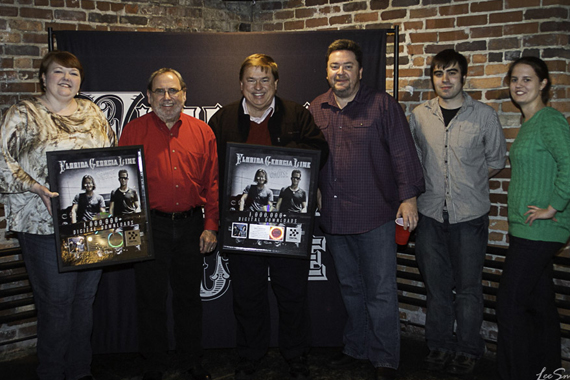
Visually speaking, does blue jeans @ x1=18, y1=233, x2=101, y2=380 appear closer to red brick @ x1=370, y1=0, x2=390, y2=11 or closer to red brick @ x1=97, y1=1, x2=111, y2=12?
red brick @ x1=97, y1=1, x2=111, y2=12

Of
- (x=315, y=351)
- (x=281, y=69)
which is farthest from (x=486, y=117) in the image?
(x=315, y=351)

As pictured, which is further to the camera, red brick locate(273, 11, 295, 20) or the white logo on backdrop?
red brick locate(273, 11, 295, 20)

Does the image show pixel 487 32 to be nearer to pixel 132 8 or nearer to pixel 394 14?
pixel 394 14

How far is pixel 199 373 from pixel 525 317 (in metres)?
1.85

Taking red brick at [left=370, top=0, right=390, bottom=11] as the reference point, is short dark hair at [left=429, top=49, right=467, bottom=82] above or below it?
below

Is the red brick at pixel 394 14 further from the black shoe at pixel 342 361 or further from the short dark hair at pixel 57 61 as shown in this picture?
the black shoe at pixel 342 361

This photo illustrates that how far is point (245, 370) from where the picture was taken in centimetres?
298

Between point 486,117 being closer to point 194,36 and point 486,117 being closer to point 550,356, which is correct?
point 550,356

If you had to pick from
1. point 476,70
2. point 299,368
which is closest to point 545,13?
point 476,70

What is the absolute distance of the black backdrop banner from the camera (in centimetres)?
321

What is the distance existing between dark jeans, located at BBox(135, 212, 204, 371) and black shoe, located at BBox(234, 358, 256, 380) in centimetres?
26

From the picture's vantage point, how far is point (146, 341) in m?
2.89

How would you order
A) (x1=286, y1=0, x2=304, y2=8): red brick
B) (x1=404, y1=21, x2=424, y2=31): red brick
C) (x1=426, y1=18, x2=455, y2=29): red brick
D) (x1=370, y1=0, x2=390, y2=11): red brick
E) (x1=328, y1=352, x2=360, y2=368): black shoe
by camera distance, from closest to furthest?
(x1=328, y1=352, x2=360, y2=368): black shoe
(x1=426, y1=18, x2=455, y2=29): red brick
(x1=404, y1=21, x2=424, y2=31): red brick
(x1=370, y1=0, x2=390, y2=11): red brick
(x1=286, y1=0, x2=304, y2=8): red brick

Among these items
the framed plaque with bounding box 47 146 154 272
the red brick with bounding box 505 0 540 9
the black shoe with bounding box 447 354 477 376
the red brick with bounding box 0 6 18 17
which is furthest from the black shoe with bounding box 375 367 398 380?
the red brick with bounding box 0 6 18 17
